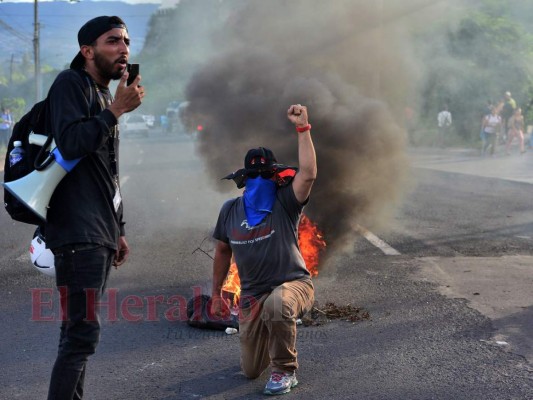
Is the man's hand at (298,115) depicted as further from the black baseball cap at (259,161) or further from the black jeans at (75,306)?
the black jeans at (75,306)

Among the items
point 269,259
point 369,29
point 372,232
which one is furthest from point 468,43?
point 269,259

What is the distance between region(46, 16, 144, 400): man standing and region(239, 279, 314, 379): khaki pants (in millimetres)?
1098

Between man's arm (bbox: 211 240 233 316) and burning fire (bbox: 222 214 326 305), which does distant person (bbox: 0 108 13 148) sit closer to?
burning fire (bbox: 222 214 326 305)

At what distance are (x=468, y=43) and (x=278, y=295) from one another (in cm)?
1894

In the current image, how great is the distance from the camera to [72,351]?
2.92 m

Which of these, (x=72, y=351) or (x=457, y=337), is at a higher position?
(x=72, y=351)

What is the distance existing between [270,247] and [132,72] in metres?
1.35

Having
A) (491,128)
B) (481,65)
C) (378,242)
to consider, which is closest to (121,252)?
(378,242)

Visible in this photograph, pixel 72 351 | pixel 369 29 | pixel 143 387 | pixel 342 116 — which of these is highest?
pixel 369 29

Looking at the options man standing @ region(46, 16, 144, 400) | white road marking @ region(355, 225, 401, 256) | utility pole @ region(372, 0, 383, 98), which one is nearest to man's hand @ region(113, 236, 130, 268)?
man standing @ region(46, 16, 144, 400)

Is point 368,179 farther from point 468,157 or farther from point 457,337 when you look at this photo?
point 468,157

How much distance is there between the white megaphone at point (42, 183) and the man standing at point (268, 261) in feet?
4.37

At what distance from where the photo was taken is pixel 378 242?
26.9ft

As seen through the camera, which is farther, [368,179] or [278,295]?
[368,179]
